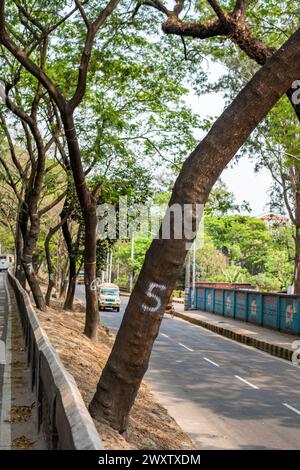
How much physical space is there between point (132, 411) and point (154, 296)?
4.30 metres

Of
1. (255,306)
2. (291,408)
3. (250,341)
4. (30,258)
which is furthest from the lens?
(255,306)

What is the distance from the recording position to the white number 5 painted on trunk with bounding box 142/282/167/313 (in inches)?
293

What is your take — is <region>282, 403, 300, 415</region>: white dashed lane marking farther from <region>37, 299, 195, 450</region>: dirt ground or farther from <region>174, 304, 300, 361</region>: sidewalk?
<region>174, 304, 300, 361</region>: sidewalk

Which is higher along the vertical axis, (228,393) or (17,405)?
(17,405)

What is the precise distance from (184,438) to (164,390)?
507cm

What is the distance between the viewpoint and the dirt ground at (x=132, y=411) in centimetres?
803

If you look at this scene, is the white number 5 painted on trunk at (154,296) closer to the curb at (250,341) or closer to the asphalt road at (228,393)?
the asphalt road at (228,393)

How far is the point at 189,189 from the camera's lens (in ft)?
24.3

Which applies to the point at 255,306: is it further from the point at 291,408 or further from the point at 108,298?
the point at 291,408

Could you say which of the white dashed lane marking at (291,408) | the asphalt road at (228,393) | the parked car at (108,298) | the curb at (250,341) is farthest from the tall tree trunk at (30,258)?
the parked car at (108,298)

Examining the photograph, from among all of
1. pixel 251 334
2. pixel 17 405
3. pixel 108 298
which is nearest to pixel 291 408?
pixel 17 405

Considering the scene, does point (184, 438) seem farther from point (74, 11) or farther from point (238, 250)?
point (238, 250)

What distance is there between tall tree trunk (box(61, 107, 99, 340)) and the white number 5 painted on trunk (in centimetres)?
693

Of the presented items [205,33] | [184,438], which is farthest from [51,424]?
[205,33]
